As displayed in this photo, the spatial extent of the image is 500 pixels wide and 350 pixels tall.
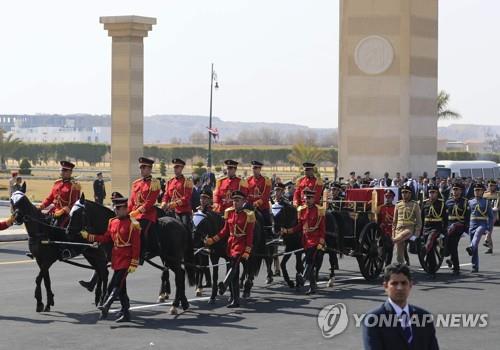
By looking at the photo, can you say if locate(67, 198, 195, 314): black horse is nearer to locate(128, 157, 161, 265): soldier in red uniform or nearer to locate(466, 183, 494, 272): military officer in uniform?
locate(128, 157, 161, 265): soldier in red uniform

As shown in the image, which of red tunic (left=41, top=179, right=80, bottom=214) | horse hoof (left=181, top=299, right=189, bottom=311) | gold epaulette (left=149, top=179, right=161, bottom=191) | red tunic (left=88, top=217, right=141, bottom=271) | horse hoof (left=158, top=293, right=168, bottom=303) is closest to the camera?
red tunic (left=88, top=217, right=141, bottom=271)

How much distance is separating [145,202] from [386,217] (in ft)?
21.9

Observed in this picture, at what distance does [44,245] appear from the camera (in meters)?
17.0

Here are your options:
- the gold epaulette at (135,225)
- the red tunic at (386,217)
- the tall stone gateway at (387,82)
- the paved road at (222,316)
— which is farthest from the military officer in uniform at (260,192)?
→ the tall stone gateway at (387,82)

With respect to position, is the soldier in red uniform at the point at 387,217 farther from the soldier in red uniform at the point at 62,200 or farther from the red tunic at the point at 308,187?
the soldier in red uniform at the point at 62,200

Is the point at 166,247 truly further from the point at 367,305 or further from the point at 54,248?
the point at 367,305

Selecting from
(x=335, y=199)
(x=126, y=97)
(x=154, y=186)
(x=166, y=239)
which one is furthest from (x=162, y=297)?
(x=126, y=97)

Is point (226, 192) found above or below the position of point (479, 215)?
above

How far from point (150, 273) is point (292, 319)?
708 cm

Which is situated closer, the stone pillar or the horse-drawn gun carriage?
the horse-drawn gun carriage

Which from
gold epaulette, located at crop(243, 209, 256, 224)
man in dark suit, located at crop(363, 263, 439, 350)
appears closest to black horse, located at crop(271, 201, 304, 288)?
gold epaulette, located at crop(243, 209, 256, 224)

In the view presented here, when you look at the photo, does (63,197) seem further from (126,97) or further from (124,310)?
(126,97)

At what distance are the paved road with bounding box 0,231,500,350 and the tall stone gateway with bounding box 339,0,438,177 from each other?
2177 centimetres

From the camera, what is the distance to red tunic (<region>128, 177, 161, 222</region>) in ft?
56.2
